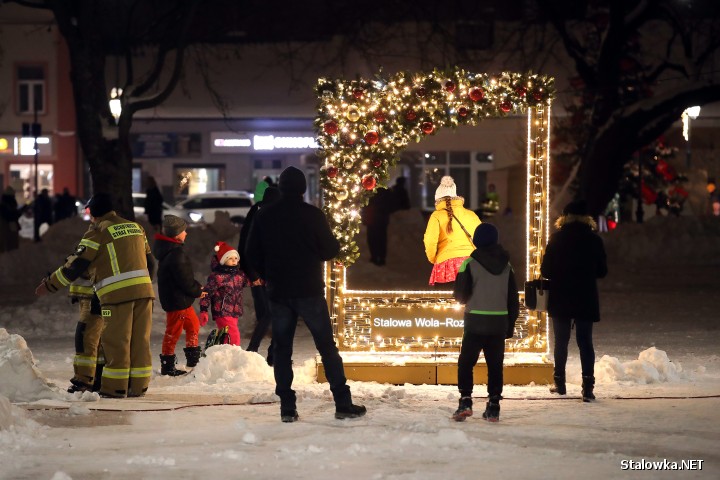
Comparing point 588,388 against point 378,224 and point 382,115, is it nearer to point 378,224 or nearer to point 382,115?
point 382,115

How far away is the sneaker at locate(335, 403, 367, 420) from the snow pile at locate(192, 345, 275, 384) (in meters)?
2.20

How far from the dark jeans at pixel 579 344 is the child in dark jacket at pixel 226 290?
327cm

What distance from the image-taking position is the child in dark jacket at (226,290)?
12.1 m

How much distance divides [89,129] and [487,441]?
1489cm

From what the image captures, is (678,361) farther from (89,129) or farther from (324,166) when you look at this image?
(89,129)

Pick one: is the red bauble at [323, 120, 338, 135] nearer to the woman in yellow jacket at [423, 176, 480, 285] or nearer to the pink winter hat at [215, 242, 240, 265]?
the woman in yellow jacket at [423, 176, 480, 285]

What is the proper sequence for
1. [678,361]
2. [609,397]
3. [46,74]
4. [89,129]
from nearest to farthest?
[609,397]
[678,361]
[89,129]
[46,74]

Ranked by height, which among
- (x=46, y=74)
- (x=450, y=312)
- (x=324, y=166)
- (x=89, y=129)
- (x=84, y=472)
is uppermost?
(x=46, y=74)

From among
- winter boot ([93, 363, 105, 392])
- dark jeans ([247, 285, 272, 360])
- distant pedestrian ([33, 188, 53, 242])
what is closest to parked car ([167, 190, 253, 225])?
distant pedestrian ([33, 188, 53, 242])

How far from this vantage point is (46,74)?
50.9 metres

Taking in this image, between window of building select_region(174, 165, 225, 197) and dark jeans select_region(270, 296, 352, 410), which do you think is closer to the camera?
dark jeans select_region(270, 296, 352, 410)

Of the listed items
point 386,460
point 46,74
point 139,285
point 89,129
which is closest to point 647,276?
point 89,129

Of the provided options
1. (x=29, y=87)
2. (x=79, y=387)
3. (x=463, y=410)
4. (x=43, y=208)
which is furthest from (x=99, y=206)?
(x=29, y=87)

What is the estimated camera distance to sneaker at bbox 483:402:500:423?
9016 millimetres
